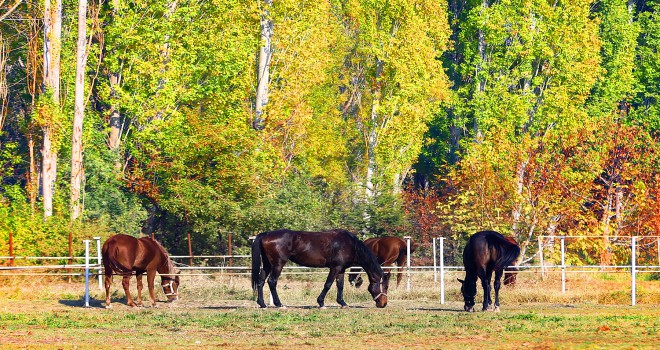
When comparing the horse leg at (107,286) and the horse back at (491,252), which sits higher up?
the horse back at (491,252)

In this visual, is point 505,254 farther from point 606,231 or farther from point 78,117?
point 78,117

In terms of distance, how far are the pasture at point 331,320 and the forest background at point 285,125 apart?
622 centimetres

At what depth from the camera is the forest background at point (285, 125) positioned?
129ft

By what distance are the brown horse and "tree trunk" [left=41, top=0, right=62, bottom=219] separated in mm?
10966

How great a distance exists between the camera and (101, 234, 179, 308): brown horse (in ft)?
88.7

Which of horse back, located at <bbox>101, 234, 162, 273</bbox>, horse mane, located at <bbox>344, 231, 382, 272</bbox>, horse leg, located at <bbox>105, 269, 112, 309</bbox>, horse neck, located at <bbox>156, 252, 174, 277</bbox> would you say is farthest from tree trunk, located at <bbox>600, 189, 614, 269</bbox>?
horse leg, located at <bbox>105, 269, 112, 309</bbox>

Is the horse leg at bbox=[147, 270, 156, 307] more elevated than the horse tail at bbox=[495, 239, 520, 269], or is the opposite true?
the horse tail at bbox=[495, 239, 520, 269]

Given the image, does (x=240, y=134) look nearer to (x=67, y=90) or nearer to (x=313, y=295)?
(x=67, y=90)

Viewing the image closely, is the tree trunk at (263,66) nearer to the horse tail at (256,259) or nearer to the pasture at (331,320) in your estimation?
the pasture at (331,320)

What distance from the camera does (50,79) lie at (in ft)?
128

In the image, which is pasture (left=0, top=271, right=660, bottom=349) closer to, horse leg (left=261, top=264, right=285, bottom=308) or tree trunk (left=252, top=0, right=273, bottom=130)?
horse leg (left=261, top=264, right=285, bottom=308)

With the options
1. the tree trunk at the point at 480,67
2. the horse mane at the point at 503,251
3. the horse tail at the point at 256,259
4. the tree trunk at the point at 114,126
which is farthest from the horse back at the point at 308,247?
the tree trunk at the point at 480,67

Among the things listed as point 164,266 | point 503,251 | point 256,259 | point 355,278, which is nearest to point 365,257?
point 256,259

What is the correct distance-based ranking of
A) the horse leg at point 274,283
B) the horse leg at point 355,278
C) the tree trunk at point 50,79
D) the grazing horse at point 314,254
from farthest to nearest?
the tree trunk at point 50,79
the horse leg at point 355,278
the grazing horse at point 314,254
the horse leg at point 274,283
